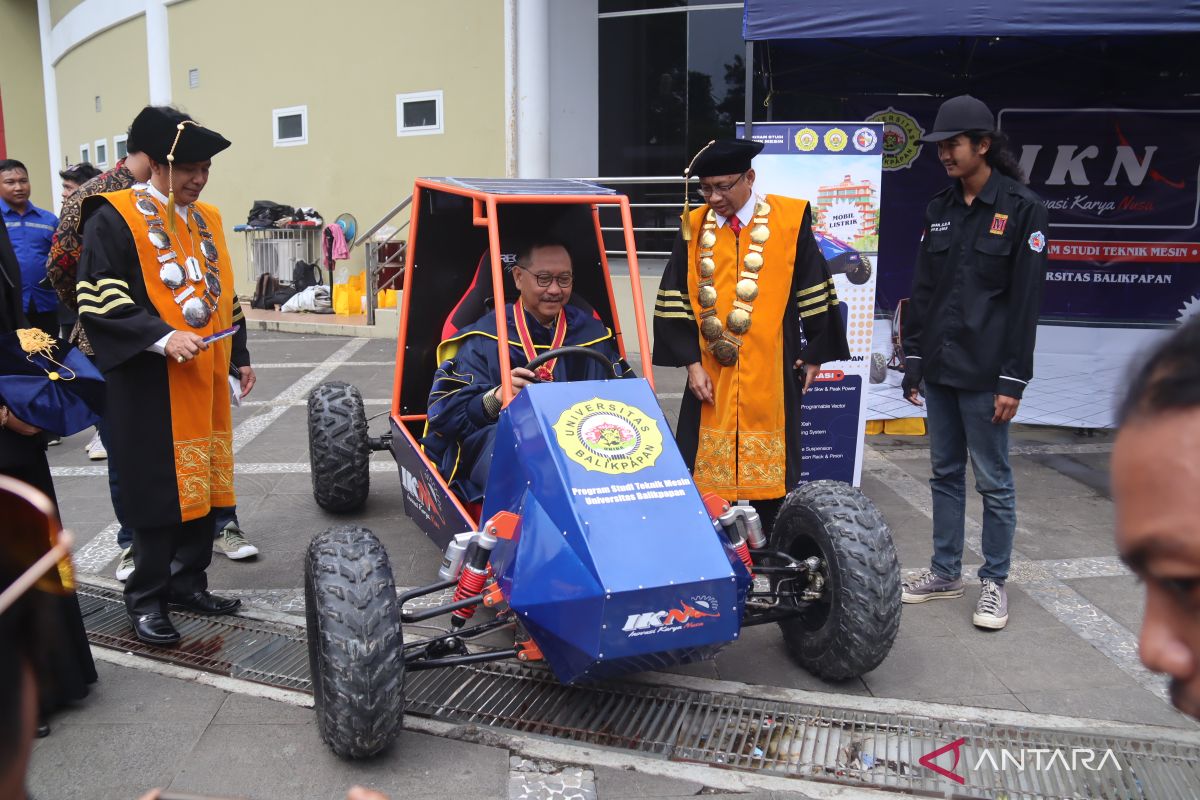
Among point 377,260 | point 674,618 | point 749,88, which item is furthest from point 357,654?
point 377,260

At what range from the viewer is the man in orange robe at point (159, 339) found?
355 centimetres

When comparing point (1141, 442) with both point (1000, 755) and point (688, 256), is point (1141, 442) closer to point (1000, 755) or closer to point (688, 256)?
point (1000, 755)

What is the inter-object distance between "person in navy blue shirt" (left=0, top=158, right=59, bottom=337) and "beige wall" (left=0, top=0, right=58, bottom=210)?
70.0 ft

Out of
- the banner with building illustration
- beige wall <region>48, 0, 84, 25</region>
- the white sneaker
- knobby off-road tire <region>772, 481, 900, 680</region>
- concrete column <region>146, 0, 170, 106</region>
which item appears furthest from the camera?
beige wall <region>48, 0, 84, 25</region>

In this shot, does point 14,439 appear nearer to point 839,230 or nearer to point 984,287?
point 984,287

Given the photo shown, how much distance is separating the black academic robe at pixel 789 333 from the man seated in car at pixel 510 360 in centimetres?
29

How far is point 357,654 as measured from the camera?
2840 millimetres

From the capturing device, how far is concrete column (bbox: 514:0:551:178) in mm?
10805

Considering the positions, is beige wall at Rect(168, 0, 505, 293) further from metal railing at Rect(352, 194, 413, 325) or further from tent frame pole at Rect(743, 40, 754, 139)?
tent frame pole at Rect(743, 40, 754, 139)

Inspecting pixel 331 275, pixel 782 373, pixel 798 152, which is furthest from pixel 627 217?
pixel 331 275

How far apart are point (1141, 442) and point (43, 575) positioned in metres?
0.90

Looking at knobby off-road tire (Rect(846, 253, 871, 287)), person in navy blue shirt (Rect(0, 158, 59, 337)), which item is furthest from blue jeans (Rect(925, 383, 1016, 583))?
person in navy blue shirt (Rect(0, 158, 59, 337))

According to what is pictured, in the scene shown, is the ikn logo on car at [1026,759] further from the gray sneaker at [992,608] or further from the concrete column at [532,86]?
the concrete column at [532,86]

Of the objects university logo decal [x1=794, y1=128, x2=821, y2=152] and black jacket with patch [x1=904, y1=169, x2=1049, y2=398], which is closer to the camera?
black jacket with patch [x1=904, y1=169, x2=1049, y2=398]
